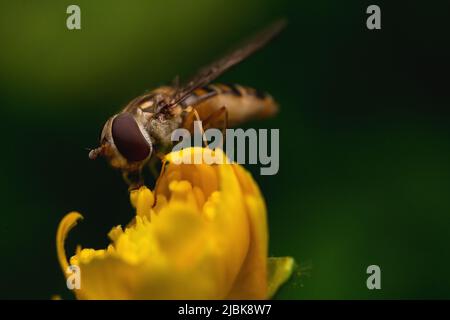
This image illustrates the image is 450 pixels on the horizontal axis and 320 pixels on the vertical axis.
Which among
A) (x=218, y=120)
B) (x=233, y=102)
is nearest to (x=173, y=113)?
(x=218, y=120)

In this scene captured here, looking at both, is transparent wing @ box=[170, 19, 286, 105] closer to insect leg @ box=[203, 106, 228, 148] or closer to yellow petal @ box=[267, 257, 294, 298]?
insect leg @ box=[203, 106, 228, 148]

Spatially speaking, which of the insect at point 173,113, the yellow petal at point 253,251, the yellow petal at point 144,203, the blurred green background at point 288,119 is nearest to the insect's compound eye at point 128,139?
the insect at point 173,113

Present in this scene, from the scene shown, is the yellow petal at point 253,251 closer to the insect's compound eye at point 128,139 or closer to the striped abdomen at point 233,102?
the insect's compound eye at point 128,139

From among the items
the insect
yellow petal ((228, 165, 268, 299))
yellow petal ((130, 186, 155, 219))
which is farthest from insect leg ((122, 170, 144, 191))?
yellow petal ((228, 165, 268, 299))

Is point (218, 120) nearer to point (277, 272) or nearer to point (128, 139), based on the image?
point (128, 139)

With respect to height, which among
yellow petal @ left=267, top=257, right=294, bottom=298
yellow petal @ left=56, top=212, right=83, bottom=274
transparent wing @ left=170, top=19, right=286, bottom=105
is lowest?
yellow petal @ left=267, top=257, right=294, bottom=298

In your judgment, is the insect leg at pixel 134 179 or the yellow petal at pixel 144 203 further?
the insect leg at pixel 134 179

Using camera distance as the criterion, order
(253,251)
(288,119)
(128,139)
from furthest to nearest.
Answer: (288,119) < (128,139) < (253,251)
